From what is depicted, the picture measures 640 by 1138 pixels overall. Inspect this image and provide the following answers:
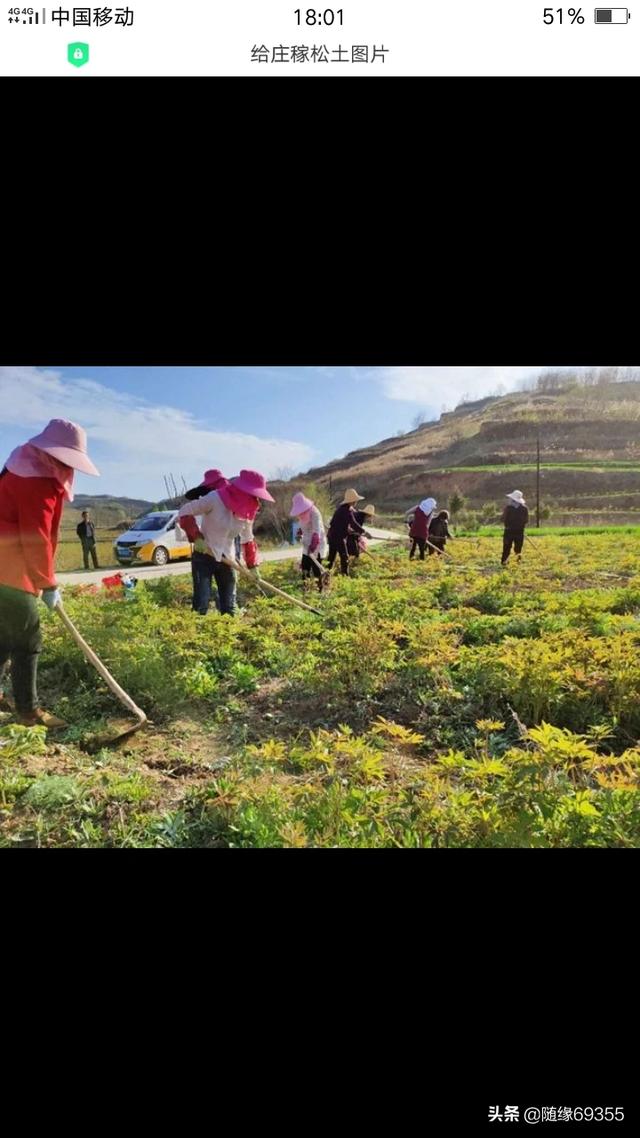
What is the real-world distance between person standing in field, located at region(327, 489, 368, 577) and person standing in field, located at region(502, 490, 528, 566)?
658 mm

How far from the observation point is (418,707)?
93.4 inches

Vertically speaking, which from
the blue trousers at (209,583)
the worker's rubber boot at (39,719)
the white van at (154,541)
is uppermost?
the white van at (154,541)

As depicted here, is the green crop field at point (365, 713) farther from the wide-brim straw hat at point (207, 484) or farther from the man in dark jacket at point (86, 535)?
the wide-brim straw hat at point (207, 484)

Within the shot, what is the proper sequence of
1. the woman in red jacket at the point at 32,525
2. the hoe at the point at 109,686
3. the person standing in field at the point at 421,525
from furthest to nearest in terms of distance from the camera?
the person standing in field at the point at 421,525, the hoe at the point at 109,686, the woman in red jacket at the point at 32,525

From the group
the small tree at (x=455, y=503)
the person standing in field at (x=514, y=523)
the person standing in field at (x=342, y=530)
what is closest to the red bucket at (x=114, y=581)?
the person standing in field at (x=342, y=530)

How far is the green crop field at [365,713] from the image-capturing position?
2.09 m

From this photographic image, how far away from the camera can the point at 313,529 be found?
8.39ft

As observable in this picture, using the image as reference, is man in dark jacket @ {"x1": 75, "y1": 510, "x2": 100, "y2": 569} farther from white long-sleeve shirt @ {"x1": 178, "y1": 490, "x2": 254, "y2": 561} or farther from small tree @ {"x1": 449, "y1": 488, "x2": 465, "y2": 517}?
small tree @ {"x1": 449, "y1": 488, "x2": 465, "y2": 517}

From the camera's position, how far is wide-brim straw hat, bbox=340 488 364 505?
8.25ft

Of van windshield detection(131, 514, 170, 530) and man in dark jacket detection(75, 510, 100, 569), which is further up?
van windshield detection(131, 514, 170, 530)

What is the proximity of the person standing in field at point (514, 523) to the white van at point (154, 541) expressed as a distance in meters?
1.47

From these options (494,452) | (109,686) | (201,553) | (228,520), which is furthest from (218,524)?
(494,452)

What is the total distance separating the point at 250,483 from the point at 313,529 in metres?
0.37
